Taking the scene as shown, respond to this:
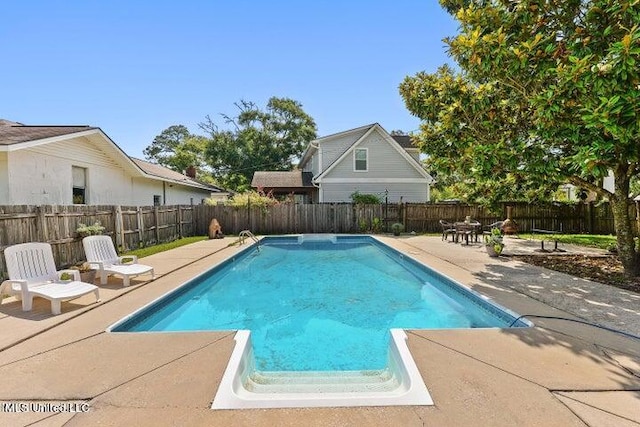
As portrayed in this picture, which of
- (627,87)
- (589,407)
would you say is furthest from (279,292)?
(627,87)

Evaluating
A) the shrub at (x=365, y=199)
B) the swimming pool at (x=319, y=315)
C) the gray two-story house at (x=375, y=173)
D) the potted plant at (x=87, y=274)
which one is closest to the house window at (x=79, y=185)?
the potted plant at (x=87, y=274)

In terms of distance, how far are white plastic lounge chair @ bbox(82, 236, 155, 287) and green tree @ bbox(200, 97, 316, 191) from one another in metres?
31.7

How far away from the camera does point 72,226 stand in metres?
9.09

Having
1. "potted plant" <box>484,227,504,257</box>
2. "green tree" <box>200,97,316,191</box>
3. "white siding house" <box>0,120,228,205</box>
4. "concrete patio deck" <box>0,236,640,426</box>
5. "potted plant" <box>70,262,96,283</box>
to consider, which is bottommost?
"concrete patio deck" <box>0,236,640,426</box>

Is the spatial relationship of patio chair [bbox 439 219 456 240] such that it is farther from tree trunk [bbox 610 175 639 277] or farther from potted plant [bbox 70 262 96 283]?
potted plant [bbox 70 262 96 283]

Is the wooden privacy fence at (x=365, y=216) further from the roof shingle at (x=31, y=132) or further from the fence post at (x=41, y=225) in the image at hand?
the fence post at (x=41, y=225)

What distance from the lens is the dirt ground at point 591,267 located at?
700 centimetres

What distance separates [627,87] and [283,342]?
6514mm

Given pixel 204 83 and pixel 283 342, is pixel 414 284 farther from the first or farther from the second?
pixel 204 83

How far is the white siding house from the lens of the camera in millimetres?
9234

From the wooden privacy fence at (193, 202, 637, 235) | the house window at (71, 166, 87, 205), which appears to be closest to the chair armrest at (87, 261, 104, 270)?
the house window at (71, 166, 87, 205)

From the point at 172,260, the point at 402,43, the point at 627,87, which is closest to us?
the point at 627,87

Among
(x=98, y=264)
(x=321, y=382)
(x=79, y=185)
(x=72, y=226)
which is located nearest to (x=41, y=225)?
(x=72, y=226)

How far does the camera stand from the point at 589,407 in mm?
2742
